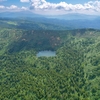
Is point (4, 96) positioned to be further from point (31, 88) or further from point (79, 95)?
point (79, 95)

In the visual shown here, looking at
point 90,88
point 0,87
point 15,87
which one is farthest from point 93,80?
point 0,87

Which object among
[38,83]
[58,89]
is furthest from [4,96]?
[58,89]

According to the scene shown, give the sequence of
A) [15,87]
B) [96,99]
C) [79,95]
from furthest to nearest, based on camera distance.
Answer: [15,87], [79,95], [96,99]

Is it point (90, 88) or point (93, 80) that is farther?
point (93, 80)

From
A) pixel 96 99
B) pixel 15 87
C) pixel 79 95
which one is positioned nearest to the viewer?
pixel 96 99

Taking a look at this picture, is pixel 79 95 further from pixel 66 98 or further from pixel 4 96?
pixel 4 96

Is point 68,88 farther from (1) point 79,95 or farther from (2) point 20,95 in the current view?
(2) point 20,95

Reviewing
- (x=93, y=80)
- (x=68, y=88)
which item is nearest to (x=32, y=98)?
(x=68, y=88)

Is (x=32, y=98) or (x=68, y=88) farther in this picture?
(x=68, y=88)
